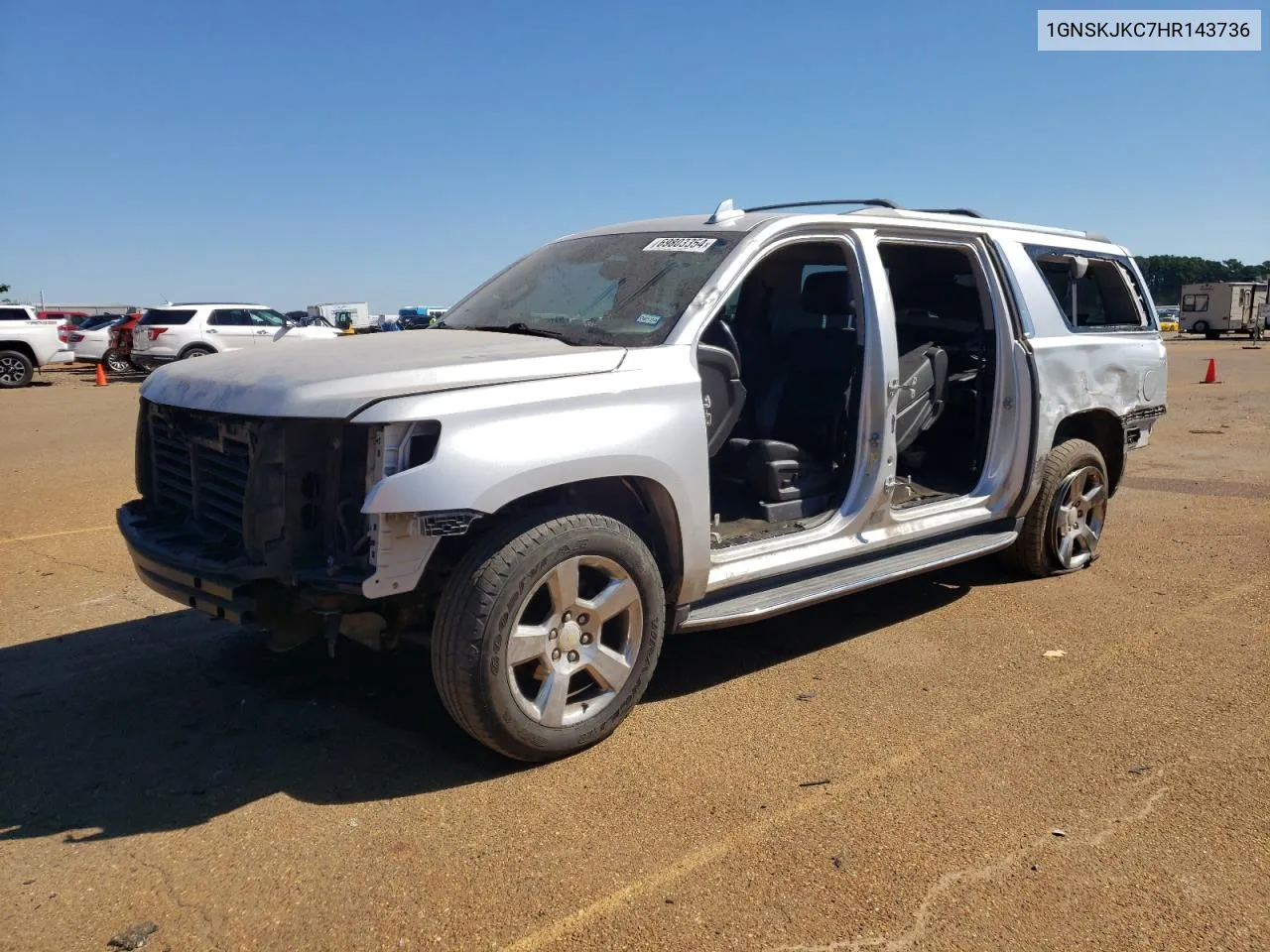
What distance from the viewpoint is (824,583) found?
4430mm

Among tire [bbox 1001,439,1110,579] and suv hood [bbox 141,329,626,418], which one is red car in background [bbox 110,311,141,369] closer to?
suv hood [bbox 141,329,626,418]

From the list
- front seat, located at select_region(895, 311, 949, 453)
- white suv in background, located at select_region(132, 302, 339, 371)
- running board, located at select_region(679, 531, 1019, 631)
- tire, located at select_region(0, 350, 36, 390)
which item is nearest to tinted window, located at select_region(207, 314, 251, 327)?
white suv in background, located at select_region(132, 302, 339, 371)

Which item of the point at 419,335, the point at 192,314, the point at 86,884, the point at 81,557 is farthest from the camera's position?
the point at 192,314

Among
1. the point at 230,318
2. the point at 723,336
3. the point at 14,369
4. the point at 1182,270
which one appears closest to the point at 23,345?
the point at 14,369

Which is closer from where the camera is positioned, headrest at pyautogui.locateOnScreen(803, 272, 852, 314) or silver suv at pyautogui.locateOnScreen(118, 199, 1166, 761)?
silver suv at pyautogui.locateOnScreen(118, 199, 1166, 761)

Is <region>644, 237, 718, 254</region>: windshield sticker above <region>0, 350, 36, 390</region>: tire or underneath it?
above

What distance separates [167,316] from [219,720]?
22085 millimetres

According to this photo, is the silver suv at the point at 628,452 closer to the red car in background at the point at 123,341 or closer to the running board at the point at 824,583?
the running board at the point at 824,583

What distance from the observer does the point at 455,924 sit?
267cm

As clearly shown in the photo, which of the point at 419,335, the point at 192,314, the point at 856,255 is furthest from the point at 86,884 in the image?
the point at 192,314

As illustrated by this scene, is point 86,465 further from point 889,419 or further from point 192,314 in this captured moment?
point 192,314

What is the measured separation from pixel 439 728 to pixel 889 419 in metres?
2.35

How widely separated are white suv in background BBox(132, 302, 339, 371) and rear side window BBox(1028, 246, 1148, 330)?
61.6 feet

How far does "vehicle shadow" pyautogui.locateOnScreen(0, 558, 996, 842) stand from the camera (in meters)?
3.36
